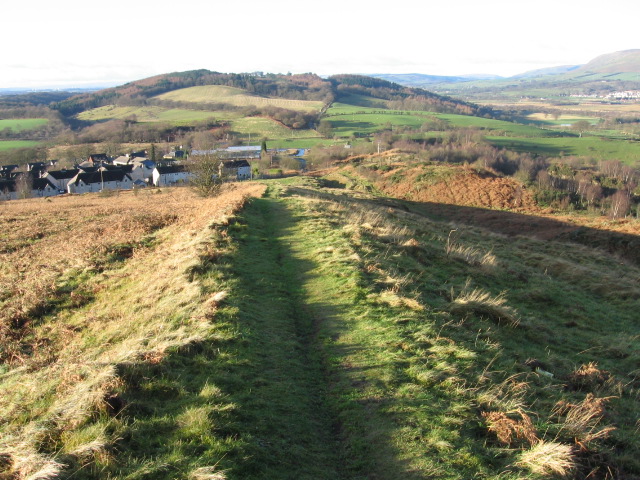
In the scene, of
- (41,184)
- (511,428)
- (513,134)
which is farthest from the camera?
(513,134)

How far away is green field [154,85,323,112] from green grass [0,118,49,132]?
54.0m

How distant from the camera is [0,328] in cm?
1059

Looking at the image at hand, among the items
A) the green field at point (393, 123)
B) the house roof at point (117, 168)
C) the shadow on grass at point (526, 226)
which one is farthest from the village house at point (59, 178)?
the green field at point (393, 123)

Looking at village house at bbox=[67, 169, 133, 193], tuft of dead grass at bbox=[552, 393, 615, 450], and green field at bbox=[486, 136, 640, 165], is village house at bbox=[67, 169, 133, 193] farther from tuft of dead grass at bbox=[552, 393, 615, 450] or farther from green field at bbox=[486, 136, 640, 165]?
green field at bbox=[486, 136, 640, 165]

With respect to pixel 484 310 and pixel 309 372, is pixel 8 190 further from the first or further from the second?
pixel 484 310

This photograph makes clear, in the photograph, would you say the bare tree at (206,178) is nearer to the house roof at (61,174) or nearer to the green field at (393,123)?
the house roof at (61,174)

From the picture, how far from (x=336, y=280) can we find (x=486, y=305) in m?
4.13

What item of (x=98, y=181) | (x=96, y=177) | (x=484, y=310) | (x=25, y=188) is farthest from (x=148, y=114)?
(x=484, y=310)

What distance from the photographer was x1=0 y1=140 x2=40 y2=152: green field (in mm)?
106569

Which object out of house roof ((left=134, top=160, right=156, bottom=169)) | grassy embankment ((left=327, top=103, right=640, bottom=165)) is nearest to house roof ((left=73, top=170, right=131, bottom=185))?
house roof ((left=134, top=160, right=156, bottom=169))

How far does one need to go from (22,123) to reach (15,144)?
3958 centimetres

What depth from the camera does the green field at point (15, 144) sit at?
10657 cm

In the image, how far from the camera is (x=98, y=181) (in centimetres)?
7444

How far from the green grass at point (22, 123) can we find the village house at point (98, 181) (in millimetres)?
83946
